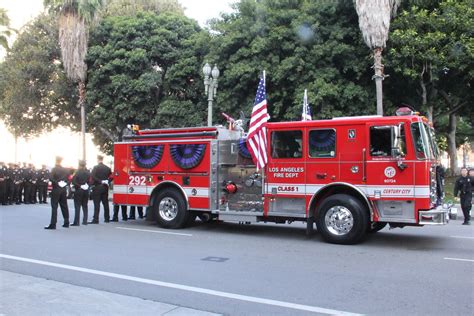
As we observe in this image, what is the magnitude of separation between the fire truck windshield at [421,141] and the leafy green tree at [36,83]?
81.5 feet

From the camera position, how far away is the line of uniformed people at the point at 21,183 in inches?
807

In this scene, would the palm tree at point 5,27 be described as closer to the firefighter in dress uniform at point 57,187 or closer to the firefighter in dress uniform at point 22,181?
the firefighter in dress uniform at point 57,187

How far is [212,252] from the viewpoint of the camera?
9555mm

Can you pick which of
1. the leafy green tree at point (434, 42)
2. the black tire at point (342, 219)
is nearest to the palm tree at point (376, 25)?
the leafy green tree at point (434, 42)

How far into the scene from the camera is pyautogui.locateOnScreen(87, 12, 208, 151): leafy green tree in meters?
26.7

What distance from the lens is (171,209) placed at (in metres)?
13.1

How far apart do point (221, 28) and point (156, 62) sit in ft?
17.7

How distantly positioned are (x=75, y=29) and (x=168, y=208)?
17.1 metres

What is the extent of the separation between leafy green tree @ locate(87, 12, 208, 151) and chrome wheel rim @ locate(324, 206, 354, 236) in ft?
53.6

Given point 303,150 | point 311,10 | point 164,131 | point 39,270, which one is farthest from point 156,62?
point 39,270

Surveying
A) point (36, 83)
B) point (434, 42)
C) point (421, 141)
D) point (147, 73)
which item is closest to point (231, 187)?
point (421, 141)

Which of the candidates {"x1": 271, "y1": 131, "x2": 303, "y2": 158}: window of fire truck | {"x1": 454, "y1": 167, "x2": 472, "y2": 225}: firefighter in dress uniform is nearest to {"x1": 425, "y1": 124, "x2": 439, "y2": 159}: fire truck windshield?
{"x1": 271, "y1": 131, "x2": 303, "y2": 158}: window of fire truck

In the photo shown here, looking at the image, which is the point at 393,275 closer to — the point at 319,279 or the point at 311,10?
the point at 319,279

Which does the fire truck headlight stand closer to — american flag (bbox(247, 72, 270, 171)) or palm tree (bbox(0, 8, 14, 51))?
american flag (bbox(247, 72, 270, 171))
